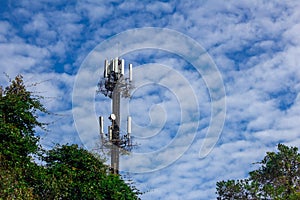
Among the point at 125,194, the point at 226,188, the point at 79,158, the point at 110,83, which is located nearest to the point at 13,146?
the point at 79,158

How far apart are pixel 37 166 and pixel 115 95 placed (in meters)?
9.30

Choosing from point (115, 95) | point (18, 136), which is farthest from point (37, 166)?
point (115, 95)

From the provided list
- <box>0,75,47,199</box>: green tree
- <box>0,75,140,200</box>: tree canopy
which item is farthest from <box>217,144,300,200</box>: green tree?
<box>0,75,47,199</box>: green tree

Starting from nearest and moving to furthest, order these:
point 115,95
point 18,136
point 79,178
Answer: point 18,136
point 79,178
point 115,95

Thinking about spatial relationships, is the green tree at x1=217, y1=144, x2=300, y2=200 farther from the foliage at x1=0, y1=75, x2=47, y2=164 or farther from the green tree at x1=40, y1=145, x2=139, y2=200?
the foliage at x1=0, y1=75, x2=47, y2=164

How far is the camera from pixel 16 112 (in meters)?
13.9

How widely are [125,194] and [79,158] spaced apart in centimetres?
197

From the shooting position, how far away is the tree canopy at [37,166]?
12617mm

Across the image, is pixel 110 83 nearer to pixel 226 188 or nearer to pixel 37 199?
pixel 226 188

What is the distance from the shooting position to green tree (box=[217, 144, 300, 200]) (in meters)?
17.5

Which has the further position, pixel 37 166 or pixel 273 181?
pixel 273 181

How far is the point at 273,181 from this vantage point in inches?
739

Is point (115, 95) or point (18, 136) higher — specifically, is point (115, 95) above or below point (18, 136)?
above

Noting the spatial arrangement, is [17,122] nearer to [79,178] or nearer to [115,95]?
[79,178]
